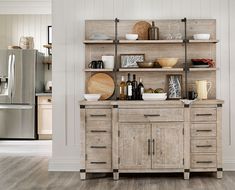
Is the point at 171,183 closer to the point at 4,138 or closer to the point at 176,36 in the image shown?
the point at 176,36

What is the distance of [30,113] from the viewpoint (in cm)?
768

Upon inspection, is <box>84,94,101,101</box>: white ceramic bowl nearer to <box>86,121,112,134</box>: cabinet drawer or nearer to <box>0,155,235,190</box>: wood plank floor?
<box>86,121,112,134</box>: cabinet drawer

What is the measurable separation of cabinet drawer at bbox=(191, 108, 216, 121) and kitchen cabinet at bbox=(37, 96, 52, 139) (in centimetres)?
329

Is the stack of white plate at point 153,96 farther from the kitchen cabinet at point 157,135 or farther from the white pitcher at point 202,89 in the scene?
the white pitcher at point 202,89

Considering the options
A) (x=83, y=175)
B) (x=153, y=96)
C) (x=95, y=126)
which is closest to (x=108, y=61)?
Result: (x=153, y=96)

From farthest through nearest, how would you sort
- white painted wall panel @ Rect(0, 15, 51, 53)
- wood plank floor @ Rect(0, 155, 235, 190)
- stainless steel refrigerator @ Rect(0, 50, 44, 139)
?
white painted wall panel @ Rect(0, 15, 51, 53)
stainless steel refrigerator @ Rect(0, 50, 44, 139)
wood plank floor @ Rect(0, 155, 235, 190)

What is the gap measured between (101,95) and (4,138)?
290 cm

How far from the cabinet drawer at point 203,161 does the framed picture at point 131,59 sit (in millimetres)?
1374

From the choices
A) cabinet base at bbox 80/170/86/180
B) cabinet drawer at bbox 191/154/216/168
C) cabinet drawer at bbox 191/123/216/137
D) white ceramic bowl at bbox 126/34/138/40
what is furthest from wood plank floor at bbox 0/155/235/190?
white ceramic bowl at bbox 126/34/138/40

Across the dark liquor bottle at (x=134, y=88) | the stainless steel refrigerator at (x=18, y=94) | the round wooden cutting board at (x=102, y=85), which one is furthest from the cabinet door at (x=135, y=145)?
the stainless steel refrigerator at (x=18, y=94)

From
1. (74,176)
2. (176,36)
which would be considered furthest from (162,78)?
(74,176)

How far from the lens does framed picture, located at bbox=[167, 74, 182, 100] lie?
18.3 ft

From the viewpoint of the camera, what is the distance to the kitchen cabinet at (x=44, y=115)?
7.69 metres

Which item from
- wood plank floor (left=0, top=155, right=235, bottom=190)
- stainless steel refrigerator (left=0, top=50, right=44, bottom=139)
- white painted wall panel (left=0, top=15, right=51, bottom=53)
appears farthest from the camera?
white painted wall panel (left=0, top=15, right=51, bottom=53)
